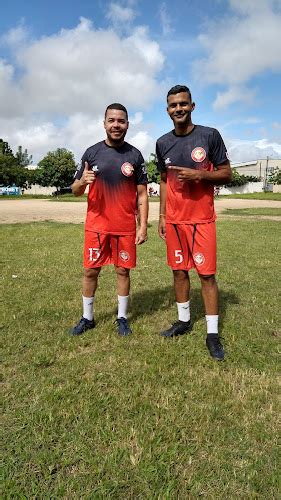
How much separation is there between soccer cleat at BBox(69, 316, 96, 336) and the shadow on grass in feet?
1.04

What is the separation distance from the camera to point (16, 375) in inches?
132

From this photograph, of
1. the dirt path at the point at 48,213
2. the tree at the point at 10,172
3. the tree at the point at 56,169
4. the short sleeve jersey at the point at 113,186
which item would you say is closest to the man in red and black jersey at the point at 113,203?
the short sleeve jersey at the point at 113,186

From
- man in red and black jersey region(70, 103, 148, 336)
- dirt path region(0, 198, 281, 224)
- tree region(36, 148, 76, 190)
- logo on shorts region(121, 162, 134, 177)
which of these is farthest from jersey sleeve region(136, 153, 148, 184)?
tree region(36, 148, 76, 190)

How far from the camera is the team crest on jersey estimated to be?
3789 mm

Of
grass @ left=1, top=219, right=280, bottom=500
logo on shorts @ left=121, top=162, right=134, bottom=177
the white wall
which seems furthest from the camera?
the white wall

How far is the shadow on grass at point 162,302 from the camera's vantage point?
197 inches

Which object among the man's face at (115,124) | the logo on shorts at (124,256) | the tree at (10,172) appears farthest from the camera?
the tree at (10,172)

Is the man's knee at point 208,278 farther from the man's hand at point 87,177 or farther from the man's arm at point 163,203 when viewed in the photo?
the man's hand at point 87,177

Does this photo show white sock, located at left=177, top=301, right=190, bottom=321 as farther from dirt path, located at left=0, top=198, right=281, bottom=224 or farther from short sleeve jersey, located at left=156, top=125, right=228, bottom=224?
dirt path, located at left=0, top=198, right=281, bottom=224

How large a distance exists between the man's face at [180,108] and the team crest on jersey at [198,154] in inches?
12.0

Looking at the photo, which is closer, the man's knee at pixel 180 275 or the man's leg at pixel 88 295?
the man's knee at pixel 180 275

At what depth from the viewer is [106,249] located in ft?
14.4

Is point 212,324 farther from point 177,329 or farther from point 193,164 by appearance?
point 193,164

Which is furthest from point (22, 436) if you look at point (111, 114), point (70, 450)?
point (111, 114)
